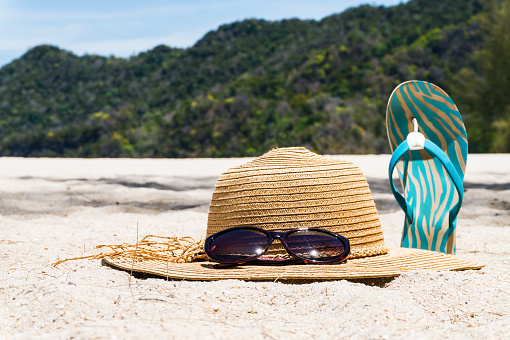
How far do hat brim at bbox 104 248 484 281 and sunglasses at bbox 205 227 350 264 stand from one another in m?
0.04

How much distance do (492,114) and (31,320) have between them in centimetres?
2384

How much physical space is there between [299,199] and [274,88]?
95.5ft

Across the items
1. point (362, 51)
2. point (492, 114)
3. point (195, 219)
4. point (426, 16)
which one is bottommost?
point (195, 219)

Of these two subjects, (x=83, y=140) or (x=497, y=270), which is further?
(x=83, y=140)

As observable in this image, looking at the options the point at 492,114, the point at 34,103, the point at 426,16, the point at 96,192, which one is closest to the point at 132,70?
the point at 34,103

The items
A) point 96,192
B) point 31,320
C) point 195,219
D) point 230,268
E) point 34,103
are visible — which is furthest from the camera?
point 34,103

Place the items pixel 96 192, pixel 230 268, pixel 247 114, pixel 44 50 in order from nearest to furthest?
pixel 230 268 → pixel 96 192 → pixel 247 114 → pixel 44 50

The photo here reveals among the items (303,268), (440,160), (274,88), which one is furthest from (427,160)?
(274,88)

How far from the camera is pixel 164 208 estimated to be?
478 cm

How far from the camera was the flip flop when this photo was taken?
270cm

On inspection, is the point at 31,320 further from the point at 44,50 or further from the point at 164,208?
the point at 44,50

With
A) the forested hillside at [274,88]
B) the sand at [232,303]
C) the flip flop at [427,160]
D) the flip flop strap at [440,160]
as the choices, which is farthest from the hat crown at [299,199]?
the forested hillside at [274,88]

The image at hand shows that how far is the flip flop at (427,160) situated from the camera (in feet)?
8.85

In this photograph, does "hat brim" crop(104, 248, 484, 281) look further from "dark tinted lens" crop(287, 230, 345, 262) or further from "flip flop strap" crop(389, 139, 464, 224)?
"flip flop strap" crop(389, 139, 464, 224)
